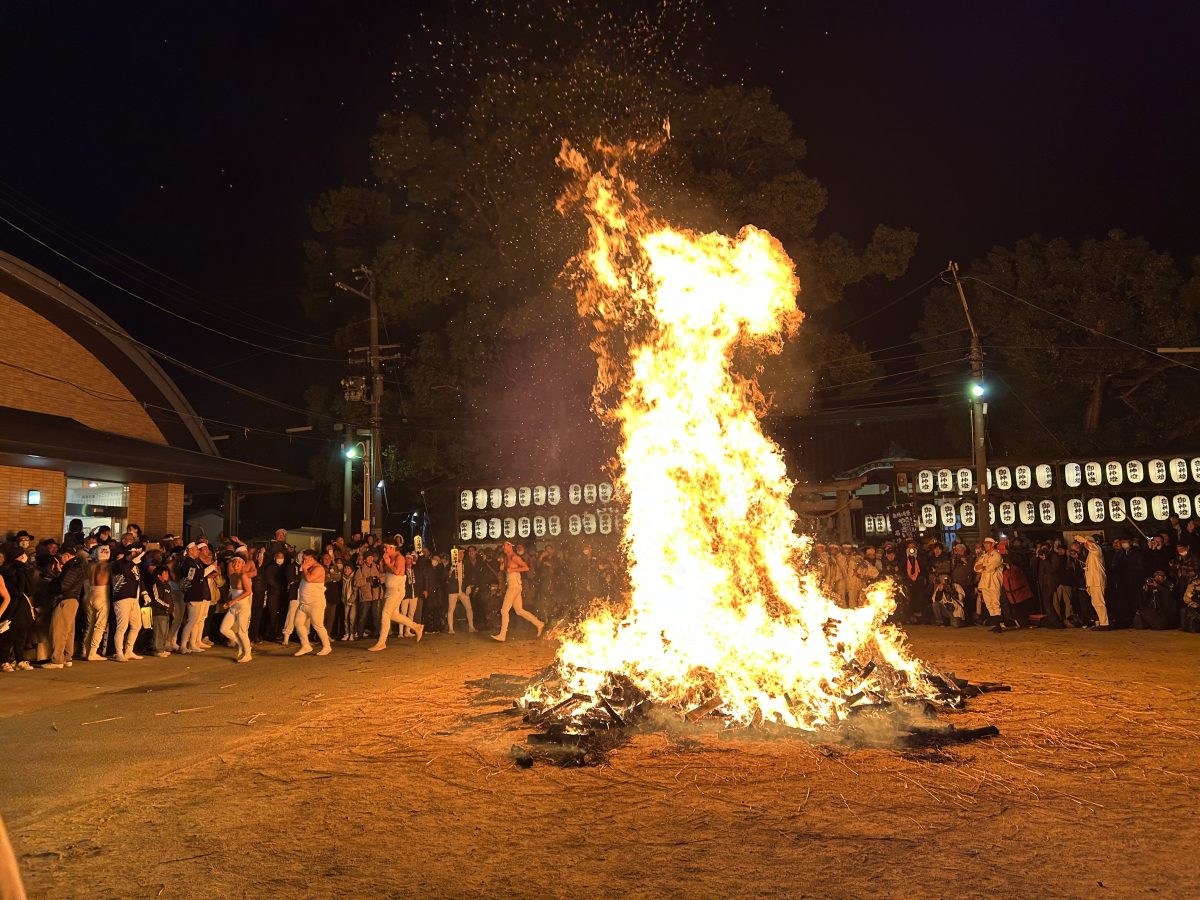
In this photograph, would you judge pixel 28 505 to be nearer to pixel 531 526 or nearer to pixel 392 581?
pixel 392 581

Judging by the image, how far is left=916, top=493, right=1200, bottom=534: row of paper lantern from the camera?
23062mm

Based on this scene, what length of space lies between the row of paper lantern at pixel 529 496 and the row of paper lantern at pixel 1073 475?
10425mm

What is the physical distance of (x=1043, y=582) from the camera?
16.1m

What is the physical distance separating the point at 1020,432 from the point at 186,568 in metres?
26.8

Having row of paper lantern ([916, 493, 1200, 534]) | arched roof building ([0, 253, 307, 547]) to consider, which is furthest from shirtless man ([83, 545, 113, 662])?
row of paper lantern ([916, 493, 1200, 534])

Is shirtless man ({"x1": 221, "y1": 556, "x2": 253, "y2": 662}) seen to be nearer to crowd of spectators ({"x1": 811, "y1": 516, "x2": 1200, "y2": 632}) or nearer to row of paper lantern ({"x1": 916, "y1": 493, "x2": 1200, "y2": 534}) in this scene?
crowd of spectators ({"x1": 811, "y1": 516, "x2": 1200, "y2": 632})

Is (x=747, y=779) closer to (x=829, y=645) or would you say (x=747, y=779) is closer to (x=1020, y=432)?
(x=829, y=645)

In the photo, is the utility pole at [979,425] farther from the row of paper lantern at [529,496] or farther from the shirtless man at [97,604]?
the shirtless man at [97,604]

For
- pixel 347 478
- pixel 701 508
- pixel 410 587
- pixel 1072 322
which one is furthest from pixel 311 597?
pixel 1072 322

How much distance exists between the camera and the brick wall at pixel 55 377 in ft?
60.5

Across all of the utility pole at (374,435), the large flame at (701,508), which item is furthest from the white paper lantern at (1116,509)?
the utility pole at (374,435)

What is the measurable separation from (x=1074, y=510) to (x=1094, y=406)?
5402 millimetres

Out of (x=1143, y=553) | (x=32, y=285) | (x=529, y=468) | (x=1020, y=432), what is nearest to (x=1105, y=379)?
(x=1020, y=432)

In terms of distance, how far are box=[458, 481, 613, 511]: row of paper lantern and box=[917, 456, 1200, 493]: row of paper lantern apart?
1043 cm
